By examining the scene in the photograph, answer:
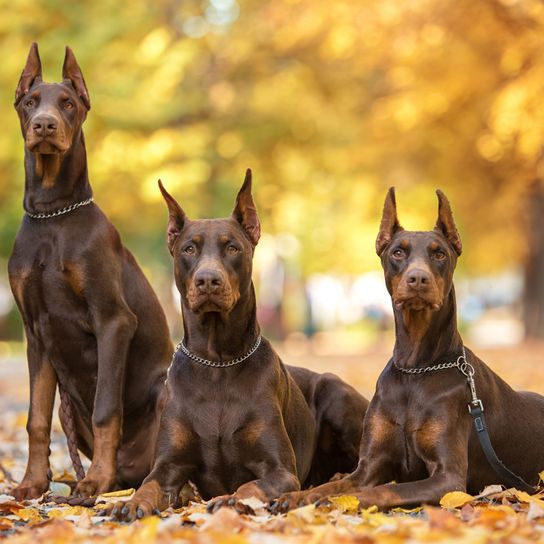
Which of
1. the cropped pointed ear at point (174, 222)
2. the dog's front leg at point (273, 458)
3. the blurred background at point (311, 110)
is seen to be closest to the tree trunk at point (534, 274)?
the blurred background at point (311, 110)

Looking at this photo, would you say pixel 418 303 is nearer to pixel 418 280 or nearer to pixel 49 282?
pixel 418 280

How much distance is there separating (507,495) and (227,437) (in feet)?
5.31

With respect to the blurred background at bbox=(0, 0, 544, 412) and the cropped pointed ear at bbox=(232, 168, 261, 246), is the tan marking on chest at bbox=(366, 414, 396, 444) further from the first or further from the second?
the blurred background at bbox=(0, 0, 544, 412)

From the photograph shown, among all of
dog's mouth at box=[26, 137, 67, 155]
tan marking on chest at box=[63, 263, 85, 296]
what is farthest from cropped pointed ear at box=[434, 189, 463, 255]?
dog's mouth at box=[26, 137, 67, 155]

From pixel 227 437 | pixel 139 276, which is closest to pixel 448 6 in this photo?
pixel 139 276

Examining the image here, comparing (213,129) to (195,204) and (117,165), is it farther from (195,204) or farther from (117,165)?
(117,165)

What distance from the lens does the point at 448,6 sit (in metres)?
19.5

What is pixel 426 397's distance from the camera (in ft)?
20.1

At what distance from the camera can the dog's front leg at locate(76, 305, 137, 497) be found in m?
6.76

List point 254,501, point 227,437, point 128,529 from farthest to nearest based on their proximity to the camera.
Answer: point 227,437
point 254,501
point 128,529

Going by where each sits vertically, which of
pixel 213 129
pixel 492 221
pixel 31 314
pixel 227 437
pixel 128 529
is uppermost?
pixel 213 129

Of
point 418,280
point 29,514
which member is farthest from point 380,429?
point 29,514

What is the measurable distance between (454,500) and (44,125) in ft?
10.5

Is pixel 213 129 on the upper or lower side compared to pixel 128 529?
upper
